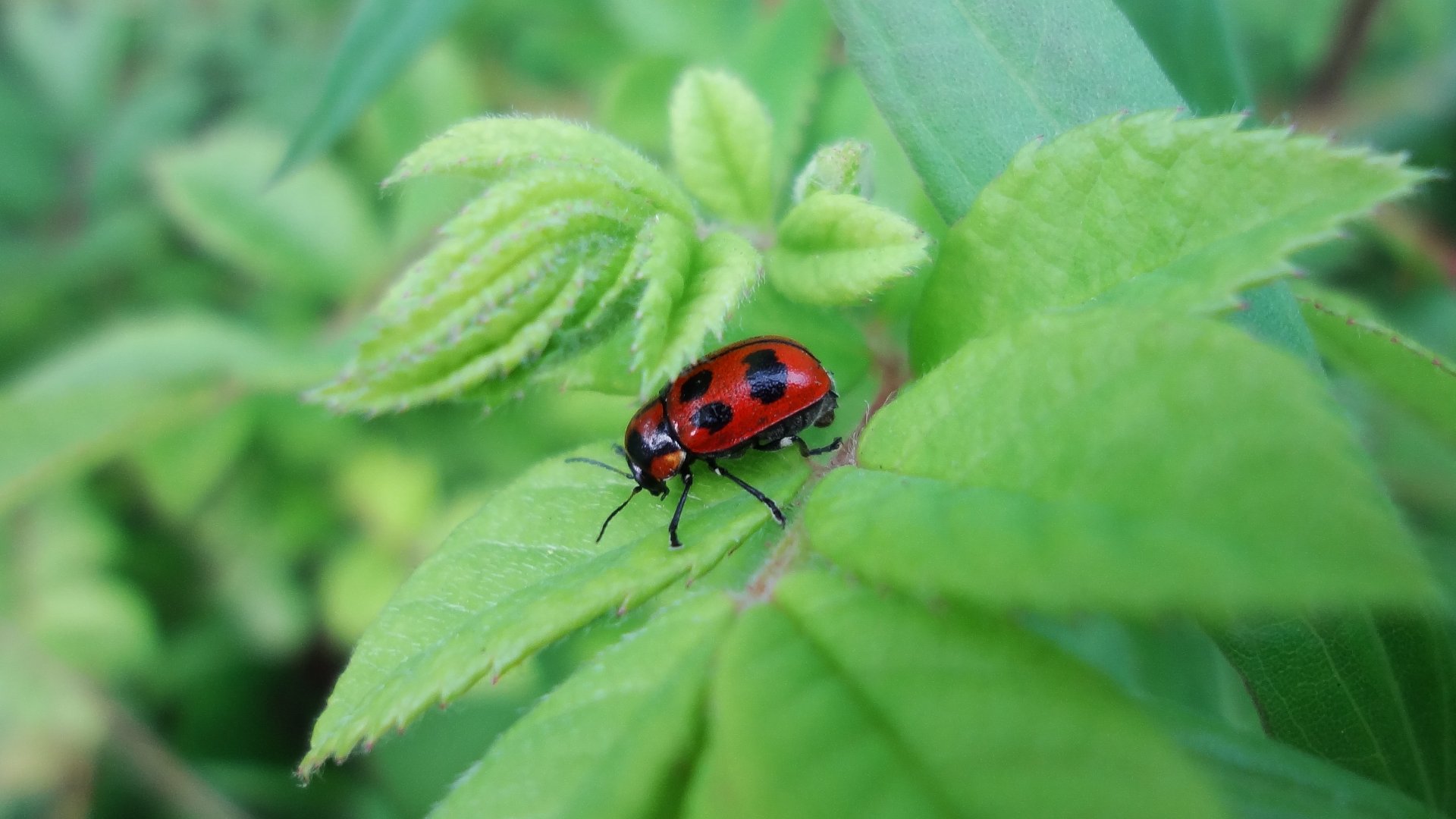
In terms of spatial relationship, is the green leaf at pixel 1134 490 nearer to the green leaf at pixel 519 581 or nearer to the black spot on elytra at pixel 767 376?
the green leaf at pixel 519 581

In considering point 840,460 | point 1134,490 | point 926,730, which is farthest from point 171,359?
point 1134,490

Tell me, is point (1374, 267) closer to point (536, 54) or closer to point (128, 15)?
point (536, 54)

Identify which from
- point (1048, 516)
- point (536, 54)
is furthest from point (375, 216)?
point (1048, 516)

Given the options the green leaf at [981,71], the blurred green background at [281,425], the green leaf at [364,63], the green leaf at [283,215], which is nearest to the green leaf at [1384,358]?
the green leaf at [981,71]

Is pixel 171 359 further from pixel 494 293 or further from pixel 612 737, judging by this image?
pixel 612 737

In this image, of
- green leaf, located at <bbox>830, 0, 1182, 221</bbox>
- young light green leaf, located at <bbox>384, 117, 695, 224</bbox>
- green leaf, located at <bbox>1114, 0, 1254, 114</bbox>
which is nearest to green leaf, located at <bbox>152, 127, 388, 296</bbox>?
young light green leaf, located at <bbox>384, 117, 695, 224</bbox>

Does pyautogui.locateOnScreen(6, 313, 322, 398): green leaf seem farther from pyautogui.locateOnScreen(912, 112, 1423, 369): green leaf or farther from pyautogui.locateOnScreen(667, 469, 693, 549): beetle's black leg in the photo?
pyautogui.locateOnScreen(912, 112, 1423, 369): green leaf
